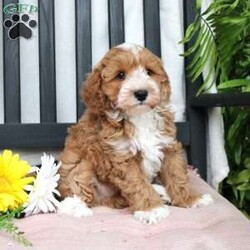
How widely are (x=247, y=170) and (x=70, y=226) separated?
33.7 inches

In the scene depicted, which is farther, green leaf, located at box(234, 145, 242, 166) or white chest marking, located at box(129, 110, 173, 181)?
green leaf, located at box(234, 145, 242, 166)

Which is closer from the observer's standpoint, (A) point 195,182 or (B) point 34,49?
(A) point 195,182

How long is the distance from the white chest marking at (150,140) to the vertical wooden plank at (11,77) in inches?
25.5

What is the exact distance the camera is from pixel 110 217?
4.66 ft

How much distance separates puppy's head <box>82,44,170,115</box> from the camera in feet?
4.82

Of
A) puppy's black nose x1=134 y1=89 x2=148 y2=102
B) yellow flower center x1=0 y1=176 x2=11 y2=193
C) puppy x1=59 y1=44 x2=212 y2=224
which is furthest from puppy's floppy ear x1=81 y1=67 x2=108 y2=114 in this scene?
yellow flower center x1=0 y1=176 x2=11 y2=193

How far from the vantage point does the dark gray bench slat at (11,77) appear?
6.66 ft

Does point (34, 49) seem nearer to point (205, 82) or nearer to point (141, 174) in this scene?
point (205, 82)

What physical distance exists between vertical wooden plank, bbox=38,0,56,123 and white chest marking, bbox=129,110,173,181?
0.57 meters

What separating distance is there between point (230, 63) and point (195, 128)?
0.29m

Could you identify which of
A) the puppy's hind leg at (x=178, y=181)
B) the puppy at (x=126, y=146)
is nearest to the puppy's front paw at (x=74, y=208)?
the puppy at (x=126, y=146)

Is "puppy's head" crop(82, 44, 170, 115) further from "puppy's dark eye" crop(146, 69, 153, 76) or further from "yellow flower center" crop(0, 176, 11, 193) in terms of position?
"yellow flower center" crop(0, 176, 11, 193)

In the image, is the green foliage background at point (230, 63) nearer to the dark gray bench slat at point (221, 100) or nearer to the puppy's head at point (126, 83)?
the dark gray bench slat at point (221, 100)

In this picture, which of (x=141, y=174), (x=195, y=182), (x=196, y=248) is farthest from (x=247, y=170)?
(x=196, y=248)
